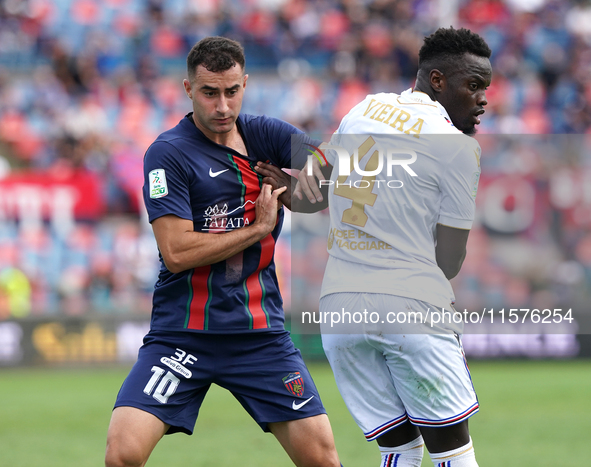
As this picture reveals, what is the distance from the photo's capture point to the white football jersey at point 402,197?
11.2 feet

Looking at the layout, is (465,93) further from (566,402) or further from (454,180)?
(566,402)

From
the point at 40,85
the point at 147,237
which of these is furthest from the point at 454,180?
the point at 40,85

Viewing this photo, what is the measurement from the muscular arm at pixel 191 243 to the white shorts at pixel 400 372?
546 mm

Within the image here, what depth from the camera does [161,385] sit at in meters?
3.88

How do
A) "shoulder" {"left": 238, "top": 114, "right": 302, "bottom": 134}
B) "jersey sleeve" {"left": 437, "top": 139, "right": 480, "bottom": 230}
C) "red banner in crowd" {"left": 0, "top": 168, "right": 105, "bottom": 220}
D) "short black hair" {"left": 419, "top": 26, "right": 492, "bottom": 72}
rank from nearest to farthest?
"jersey sleeve" {"left": 437, "top": 139, "right": 480, "bottom": 230}
"short black hair" {"left": 419, "top": 26, "right": 492, "bottom": 72}
"shoulder" {"left": 238, "top": 114, "right": 302, "bottom": 134}
"red banner in crowd" {"left": 0, "top": 168, "right": 105, "bottom": 220}

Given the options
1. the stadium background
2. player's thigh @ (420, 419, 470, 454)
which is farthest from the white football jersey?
the stadium background

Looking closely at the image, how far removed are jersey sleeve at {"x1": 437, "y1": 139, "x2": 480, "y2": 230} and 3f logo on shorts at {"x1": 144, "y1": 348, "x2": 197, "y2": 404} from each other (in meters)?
1.44

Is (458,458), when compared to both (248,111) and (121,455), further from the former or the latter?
(248,111)

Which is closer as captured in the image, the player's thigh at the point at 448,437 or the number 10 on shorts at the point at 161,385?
the player's thigh at the point at 448,437

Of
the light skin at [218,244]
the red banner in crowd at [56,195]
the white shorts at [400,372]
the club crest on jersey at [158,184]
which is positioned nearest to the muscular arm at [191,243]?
the light skin at [218,244]

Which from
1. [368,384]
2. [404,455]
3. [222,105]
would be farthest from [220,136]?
[404,455]

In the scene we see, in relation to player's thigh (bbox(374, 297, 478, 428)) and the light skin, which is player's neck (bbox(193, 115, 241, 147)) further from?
player's thigh (bbox(374, 297, 478, 428))

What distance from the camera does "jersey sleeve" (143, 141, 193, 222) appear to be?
152 inches

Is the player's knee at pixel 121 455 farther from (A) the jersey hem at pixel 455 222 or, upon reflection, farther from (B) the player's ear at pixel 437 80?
(B) the player's ear at pixel 437 80
